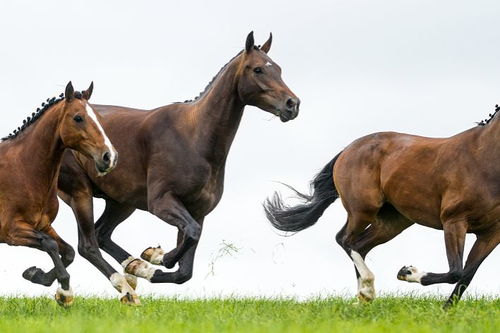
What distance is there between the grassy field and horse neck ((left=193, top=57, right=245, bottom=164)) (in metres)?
1.72

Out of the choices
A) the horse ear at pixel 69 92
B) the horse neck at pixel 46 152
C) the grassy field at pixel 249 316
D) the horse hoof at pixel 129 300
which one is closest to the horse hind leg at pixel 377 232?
the grassy field at pixel 249 316

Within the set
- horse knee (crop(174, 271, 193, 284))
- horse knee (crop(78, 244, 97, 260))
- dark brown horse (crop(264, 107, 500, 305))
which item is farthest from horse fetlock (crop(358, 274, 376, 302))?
horse knee (crop(78, 244, 97, 260))

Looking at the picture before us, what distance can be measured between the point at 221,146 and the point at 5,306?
2.94 metres

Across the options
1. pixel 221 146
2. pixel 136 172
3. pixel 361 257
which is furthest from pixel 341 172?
pixel 136 172

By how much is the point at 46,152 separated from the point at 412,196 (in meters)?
4.08

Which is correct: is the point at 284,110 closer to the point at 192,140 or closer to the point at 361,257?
the point at 192,140

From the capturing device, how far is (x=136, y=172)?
1138 centimetres

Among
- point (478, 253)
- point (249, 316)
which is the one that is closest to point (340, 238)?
point (478, 253)

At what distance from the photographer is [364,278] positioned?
38.3 ft

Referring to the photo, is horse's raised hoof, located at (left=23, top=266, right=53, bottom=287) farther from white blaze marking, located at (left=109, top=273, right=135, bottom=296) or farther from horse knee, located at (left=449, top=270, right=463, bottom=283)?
horse knee, located at (left=449, top=270, right=463, bottom=283)

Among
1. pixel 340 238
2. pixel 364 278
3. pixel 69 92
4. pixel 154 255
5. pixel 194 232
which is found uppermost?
pixel 69 92

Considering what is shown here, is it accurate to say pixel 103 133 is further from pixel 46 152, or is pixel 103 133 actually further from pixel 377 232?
pixel 377 232

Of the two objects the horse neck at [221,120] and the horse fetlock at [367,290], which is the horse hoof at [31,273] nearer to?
the horse neck at [221,120]

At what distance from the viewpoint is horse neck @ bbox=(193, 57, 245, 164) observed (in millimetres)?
11133
